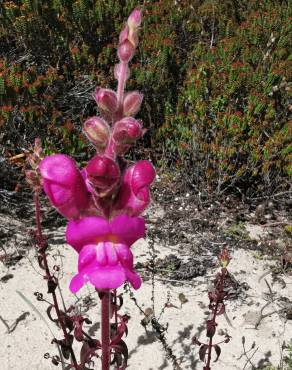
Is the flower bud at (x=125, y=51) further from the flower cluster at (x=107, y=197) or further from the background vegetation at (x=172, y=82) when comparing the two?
the background vegetation at (x=172, y=82)

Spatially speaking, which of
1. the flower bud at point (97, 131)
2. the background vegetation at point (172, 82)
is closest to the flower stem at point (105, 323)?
the flower bud at point (97, 131)

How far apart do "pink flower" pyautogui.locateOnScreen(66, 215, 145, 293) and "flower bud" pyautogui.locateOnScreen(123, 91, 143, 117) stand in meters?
0.24

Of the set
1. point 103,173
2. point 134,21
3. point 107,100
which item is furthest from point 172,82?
point 103,173

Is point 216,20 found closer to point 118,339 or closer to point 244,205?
point 244,205

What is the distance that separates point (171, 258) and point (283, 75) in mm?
→ 1987

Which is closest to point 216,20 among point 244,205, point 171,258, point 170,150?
point 170,150

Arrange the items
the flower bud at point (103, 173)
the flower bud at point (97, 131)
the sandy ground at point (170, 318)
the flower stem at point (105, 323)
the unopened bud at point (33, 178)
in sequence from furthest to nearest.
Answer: the sandy ground at point (170, 318), the unopened bud at point (33, 178), the flower stem at point (105, 323), the flower bud at point (97, 131), the flower bud at point (103, 173)

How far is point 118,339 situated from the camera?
155 cm

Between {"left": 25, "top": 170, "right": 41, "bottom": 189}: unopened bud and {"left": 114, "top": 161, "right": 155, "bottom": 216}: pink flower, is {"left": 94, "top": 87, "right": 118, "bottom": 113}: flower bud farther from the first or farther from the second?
{"left": 25, "top": 170, "right": 41, "bottom": 189}: unopened bud

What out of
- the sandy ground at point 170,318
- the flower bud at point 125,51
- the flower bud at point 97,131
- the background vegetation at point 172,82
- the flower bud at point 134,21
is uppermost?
the flower bud at point 134,21

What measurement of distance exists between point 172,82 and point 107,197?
142 inches

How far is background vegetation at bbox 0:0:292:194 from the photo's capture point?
3.72 meters

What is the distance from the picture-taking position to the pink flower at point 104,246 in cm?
106

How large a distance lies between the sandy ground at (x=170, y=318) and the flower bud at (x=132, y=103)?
162 centimetres
